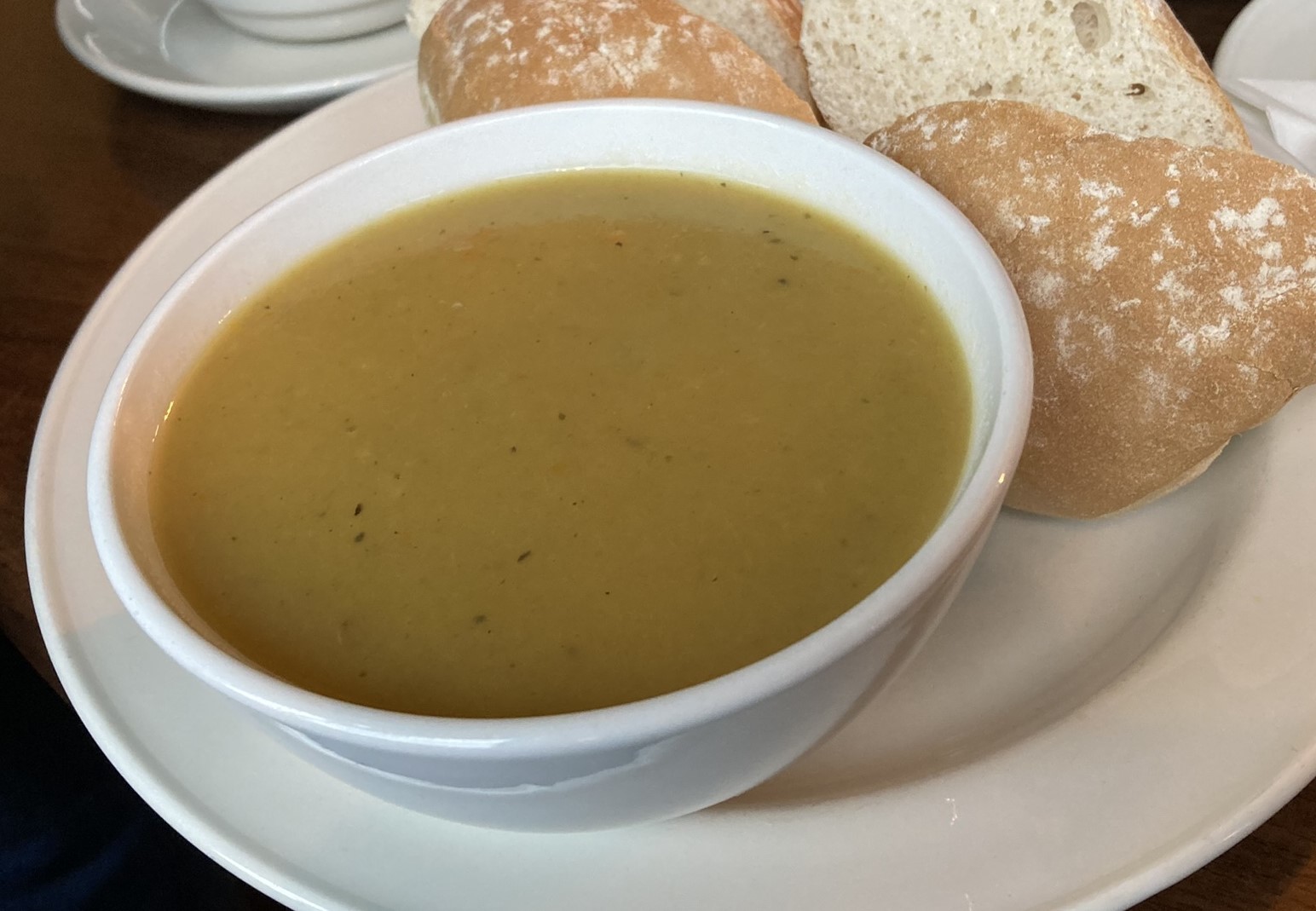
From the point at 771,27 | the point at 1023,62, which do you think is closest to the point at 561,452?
the point at 1023,62

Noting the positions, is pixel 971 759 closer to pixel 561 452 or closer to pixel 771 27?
pixel 561 452

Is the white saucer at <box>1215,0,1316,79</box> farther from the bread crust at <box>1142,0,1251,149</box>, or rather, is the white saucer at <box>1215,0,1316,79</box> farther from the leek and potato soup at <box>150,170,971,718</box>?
the leek and potato soup at <box>150,170,971,718</box>

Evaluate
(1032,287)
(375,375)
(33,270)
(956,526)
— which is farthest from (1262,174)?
(33,270)

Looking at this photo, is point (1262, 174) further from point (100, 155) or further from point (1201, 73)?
point (100, 155)

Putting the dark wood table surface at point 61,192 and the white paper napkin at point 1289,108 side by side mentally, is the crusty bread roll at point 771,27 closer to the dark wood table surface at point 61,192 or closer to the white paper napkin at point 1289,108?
the white paper napkin at point 1289,108

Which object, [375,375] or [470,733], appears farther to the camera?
[375,375]

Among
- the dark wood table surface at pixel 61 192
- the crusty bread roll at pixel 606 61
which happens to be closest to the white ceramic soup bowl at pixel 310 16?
the dark wood table surface at pixel 61 192

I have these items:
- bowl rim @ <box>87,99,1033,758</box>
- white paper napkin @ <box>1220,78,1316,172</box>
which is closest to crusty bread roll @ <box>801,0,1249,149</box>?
white paper napkin @ <box>1220,78,1316,172</box>
